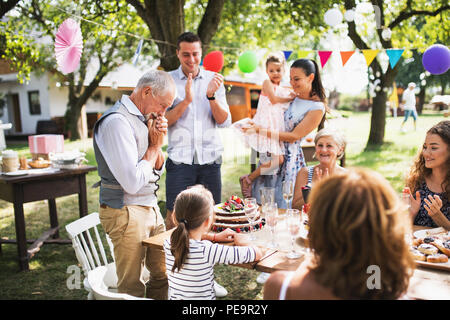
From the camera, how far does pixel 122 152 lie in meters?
2.05

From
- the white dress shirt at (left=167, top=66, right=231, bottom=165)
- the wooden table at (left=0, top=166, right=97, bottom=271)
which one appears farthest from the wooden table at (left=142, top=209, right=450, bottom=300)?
the wooden table at (left=0, top=166, right=97, bottom=271)

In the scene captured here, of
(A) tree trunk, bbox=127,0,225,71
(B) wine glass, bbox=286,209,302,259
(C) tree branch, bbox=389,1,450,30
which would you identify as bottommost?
(B) wine glass, bbox=286,209,302,259

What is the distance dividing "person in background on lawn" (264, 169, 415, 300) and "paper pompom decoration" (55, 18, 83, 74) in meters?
2.76

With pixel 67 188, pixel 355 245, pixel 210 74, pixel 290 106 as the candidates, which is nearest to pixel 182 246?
pixel 355 245

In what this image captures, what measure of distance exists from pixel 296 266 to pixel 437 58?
10.5ft

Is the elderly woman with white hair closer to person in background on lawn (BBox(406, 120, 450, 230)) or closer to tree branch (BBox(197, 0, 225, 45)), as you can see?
person in background on lawn (BBox(406, 120, 450, 230))

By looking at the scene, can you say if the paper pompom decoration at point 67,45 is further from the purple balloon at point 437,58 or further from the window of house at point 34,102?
the window of house at point 34,102

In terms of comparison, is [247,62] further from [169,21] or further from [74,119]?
[74,119]

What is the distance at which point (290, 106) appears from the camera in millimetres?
3242

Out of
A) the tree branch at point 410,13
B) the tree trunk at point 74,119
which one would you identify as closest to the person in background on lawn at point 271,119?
the tree branch at point 410,13

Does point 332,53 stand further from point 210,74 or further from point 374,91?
point 374,91

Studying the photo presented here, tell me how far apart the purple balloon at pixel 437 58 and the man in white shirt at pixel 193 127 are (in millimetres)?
2306

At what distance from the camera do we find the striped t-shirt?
6.00 feet

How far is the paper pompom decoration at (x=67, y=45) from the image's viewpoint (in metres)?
3.20
